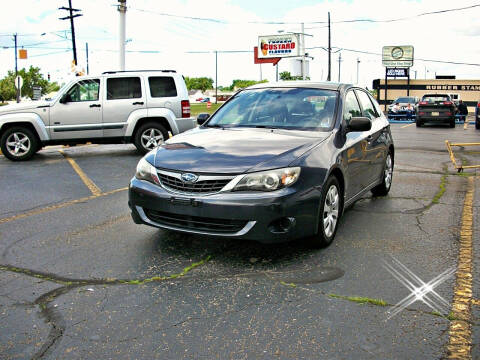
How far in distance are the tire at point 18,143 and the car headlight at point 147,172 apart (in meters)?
7.65

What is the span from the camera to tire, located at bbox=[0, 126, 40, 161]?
11305 millimetres

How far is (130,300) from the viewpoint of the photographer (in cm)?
356

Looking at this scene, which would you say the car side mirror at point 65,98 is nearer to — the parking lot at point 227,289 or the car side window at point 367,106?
the parking lot at point 227,289

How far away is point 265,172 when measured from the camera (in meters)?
4.21

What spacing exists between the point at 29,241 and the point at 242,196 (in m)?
2.32

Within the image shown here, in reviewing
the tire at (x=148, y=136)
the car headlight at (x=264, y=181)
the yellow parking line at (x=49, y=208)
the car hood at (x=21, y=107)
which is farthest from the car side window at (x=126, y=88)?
the car headlight at (x=264, y=181)

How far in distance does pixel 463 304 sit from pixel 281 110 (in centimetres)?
290

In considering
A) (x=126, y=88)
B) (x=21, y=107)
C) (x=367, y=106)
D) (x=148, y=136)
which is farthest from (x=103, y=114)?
(x=367, y=106)

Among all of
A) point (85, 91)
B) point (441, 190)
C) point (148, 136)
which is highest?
point (85, 91)

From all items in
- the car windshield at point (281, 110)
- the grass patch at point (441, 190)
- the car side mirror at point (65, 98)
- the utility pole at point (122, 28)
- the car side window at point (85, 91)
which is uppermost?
the utility pole at point (122, 28)

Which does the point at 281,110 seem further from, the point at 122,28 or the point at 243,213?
the point at 122,28

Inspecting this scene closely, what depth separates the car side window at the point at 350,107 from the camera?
5.58 meters

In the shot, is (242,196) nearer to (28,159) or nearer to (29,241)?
(29,241)

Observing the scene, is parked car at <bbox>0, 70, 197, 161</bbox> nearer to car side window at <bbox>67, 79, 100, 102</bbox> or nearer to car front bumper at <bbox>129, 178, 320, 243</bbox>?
car side window at <bbox>67, 79, 100, 102</bbox>
